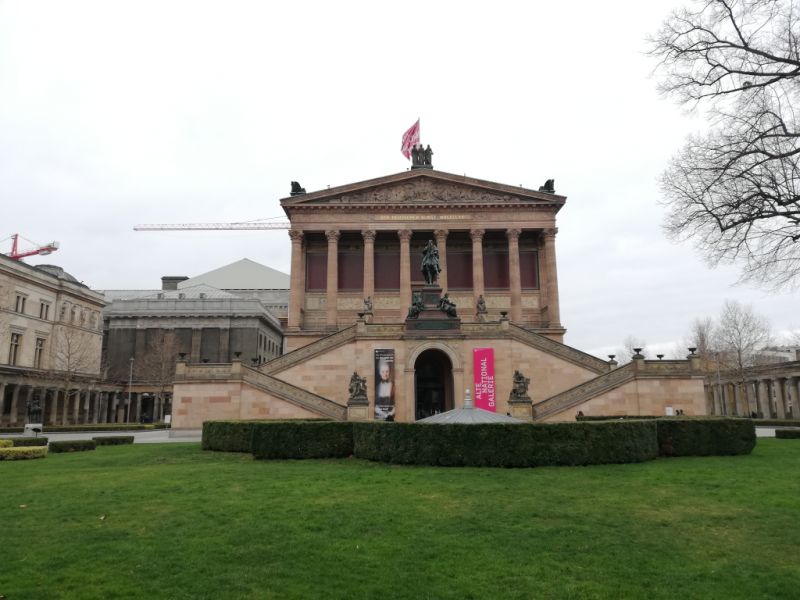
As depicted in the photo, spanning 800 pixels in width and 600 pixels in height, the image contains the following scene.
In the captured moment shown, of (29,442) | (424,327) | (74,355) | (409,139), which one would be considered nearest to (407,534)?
(29,442)

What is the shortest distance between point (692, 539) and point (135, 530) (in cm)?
953

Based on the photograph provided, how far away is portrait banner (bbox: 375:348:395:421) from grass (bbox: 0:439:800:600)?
18.5 meters

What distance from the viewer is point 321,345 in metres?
37.9

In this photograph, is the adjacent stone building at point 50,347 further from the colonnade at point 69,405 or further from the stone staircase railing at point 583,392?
the stone staircase railing at point 583,392

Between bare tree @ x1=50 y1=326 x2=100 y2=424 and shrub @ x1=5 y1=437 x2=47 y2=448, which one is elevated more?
bare tree @ x1=50 y1=326 x2=100 y2=424

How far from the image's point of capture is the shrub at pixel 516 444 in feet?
55.4

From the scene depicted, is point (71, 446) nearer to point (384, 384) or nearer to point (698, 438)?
point (384, 384)

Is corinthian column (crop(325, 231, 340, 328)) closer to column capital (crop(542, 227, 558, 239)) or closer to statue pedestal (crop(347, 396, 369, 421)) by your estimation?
column capital (crop(542, 227, 558, 239))

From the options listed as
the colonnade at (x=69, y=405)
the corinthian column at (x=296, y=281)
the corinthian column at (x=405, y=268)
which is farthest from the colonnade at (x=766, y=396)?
the colonnade at (x=69, y=405)

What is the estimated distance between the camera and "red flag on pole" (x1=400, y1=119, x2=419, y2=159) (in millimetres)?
58406

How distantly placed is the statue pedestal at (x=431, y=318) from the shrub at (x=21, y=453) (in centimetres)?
2129

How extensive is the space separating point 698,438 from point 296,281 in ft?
135

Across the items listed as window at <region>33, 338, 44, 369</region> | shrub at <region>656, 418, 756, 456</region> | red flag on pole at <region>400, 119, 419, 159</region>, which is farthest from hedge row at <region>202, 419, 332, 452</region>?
window at <region>33, 338, 44, 369</region>

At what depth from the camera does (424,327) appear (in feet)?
121
